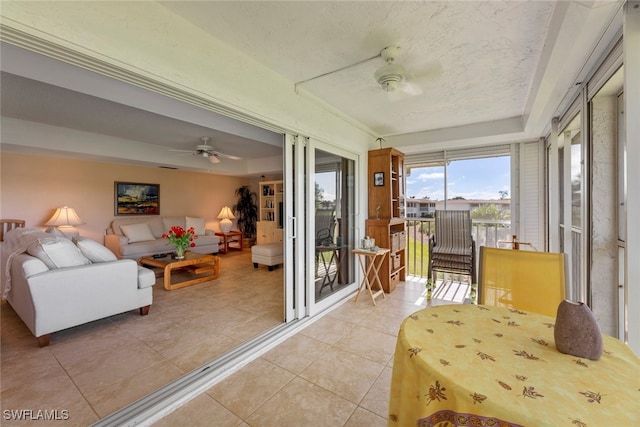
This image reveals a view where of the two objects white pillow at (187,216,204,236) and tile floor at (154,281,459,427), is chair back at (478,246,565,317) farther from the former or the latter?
white pillow at (187,216,204,236)

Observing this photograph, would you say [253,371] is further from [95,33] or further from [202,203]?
[202,203]

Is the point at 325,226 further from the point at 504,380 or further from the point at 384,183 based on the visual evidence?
the point at 504,380

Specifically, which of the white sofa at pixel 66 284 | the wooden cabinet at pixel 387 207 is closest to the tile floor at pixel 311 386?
the wooden cabinet at pixel 387 207

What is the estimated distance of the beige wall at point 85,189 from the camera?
13.9 ft

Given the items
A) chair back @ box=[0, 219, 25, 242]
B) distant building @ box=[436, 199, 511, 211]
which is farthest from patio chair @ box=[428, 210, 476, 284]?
chair back @ box=[0, 219, 25, 242]

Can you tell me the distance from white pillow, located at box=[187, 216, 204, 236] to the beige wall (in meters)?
0.44

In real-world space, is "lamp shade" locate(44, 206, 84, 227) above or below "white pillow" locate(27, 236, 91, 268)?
above

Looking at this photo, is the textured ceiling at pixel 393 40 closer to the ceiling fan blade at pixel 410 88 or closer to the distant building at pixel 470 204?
the ceiling fan blade at pixel 410 88

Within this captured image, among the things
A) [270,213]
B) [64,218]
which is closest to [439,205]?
[270,213]

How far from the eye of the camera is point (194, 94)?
1.73 metres

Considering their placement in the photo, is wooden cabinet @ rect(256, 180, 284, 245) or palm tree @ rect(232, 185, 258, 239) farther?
palm tree @ rect(232, 185, 258, 239)

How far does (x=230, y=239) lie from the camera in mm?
7301

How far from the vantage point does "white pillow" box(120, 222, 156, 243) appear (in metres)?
5.29

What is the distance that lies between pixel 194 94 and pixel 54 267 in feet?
7.45
